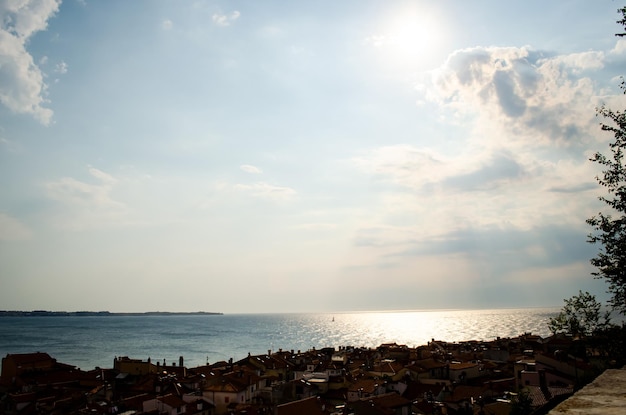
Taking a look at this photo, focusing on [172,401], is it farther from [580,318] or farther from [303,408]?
[580,318]

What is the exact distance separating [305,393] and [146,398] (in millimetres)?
15972

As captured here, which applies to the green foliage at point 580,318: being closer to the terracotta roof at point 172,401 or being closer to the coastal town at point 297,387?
the coastal town at point 297,387

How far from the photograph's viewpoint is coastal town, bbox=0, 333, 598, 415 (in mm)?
39719

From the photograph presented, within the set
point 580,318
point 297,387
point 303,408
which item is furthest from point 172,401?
point 580,318

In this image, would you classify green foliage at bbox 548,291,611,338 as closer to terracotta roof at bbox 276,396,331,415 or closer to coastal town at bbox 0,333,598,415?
coastal town at bbox 0,333,598,415

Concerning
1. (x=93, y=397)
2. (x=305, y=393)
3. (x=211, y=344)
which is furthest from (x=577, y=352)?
(x=211, y=344)

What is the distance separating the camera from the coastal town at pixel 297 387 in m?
39.7

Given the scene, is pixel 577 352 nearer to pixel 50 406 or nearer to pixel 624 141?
pixel 624 141

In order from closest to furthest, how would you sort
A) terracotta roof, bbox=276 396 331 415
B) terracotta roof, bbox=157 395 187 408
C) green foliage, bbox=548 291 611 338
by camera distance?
green foliage, bbox=548 291 611 338 → terracotta roof, bbox=276 396 331 415 → terracotta roof, bbox=157 395 187 408

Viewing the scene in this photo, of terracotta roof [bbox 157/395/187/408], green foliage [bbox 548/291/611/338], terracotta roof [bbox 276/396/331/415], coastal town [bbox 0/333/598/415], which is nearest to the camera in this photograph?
green foliage [bbox 548/291/611/338]

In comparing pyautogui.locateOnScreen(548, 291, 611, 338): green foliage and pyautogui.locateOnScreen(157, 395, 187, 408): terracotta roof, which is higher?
pyautogui.locateOnScreen(548, 291, 611, 338): green foliage

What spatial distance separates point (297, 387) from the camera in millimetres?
50656

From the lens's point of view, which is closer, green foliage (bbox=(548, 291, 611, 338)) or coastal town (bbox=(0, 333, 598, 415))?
green foliage (bbox=(548, 291, 611, 338))

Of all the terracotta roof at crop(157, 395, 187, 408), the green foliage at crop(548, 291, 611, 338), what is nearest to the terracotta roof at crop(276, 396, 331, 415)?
the terracotta roof at crop(157, 395, 187, 408)
